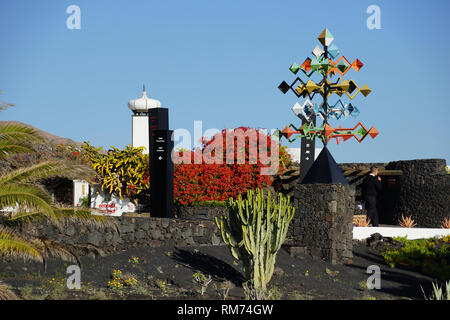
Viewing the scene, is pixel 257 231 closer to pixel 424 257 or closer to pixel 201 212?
pixel 424 257

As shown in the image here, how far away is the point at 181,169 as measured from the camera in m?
19.3

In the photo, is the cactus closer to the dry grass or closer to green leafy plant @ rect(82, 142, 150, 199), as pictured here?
the dry grass

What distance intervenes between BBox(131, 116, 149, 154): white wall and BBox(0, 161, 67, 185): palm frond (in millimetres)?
20283

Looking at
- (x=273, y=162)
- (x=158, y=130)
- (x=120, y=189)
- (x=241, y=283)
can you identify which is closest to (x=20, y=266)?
(x=241, y=283)

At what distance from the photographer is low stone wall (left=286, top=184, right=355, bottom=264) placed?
1300 cm

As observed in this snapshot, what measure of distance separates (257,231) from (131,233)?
15.3 feet

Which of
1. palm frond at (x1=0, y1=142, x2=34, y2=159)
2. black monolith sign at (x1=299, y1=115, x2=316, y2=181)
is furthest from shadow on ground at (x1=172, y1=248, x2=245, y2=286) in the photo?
black monolith sign at (x1=299, y1=115, x2=316, y2=181)

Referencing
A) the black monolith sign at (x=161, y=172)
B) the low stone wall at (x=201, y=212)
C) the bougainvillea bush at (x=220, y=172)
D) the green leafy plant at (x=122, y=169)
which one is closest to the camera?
the black monolith sign at (x=161, y=172)

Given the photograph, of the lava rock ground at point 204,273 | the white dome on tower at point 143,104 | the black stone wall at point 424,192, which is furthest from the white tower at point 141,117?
the lava rock ground at point 204,273

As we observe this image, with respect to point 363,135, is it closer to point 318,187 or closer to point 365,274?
point 318,187

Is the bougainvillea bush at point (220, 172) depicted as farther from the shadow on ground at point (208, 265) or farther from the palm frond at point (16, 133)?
the palm frond at point (16, 133)

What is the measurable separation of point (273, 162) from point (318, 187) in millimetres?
7499

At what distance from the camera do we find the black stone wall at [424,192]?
19.2 meters

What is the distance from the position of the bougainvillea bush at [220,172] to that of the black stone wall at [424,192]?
532cm
